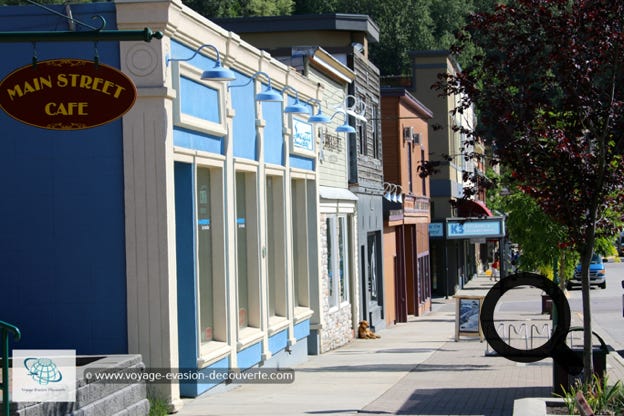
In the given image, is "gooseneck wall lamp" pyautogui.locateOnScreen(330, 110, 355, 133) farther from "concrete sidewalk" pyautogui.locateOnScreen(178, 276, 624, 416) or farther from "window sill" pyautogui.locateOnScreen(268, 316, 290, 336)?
"concrete sidewalk" pyautogui.locateOnScreen(178, 276, 624, 416)

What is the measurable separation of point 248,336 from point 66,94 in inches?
277

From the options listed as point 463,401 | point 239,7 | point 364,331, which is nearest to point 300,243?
point 364,331

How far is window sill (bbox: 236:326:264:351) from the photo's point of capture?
681 inches

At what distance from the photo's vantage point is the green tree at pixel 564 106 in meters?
13.5

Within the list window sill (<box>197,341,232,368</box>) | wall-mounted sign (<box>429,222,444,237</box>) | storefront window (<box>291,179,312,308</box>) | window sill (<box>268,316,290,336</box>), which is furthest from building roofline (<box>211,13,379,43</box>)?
wall-mounted sign (<box>429,222,444,237</box>)

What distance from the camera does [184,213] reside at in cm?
1509

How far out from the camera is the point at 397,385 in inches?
714

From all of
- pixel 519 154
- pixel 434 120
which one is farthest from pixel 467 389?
pixel 434 120

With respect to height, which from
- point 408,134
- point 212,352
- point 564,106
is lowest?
point 212,352

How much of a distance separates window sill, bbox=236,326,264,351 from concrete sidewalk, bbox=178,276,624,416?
651 mm

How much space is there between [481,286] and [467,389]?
4426 cm

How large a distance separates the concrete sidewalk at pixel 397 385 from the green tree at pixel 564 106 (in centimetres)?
285

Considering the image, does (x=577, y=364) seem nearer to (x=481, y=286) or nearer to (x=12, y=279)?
(x=12, y=279)

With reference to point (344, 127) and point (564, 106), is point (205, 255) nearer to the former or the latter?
point (564, 106)
